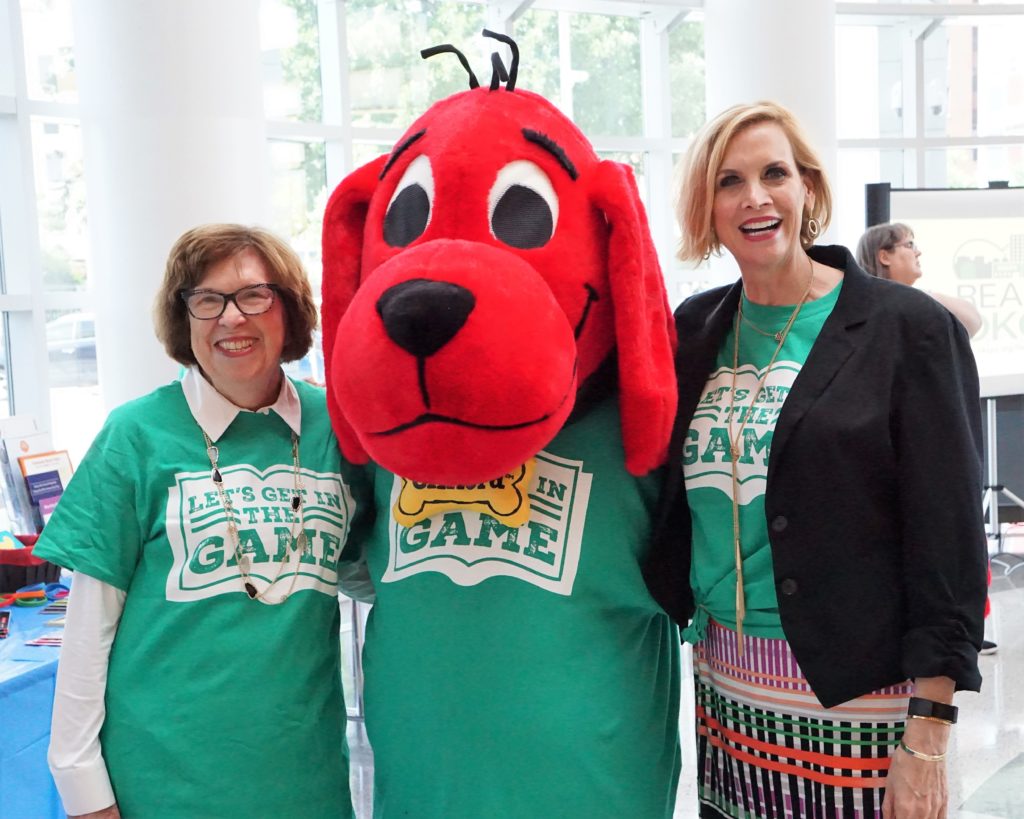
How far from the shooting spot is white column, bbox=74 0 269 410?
4141mm

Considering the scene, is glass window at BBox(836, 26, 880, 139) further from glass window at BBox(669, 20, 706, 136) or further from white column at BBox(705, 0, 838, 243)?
white column at BBox(705, 0, 838, 243)

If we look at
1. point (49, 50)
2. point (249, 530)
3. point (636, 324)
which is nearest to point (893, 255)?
point (636, 324)

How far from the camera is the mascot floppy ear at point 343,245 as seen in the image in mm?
1453

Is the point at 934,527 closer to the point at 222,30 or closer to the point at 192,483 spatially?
the point at 192,483

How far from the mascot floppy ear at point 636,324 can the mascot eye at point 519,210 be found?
0.27 feet

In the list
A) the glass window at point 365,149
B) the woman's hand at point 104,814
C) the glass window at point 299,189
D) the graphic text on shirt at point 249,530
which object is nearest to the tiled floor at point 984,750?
the woman's hand at point 104,814

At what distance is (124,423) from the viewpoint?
1.51m

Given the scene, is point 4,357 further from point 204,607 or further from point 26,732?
point 204,607

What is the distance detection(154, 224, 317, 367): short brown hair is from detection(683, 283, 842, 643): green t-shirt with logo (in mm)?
646

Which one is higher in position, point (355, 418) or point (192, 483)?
point (355, 418)

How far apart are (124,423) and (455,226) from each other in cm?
59

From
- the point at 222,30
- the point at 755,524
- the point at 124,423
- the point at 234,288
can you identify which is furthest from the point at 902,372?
the point at 222,30

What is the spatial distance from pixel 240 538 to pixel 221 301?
1.17 ft

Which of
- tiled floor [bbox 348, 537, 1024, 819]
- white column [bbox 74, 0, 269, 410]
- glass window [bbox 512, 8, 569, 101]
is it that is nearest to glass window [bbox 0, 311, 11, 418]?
white column [bbox 74, 0, 269, 410]
